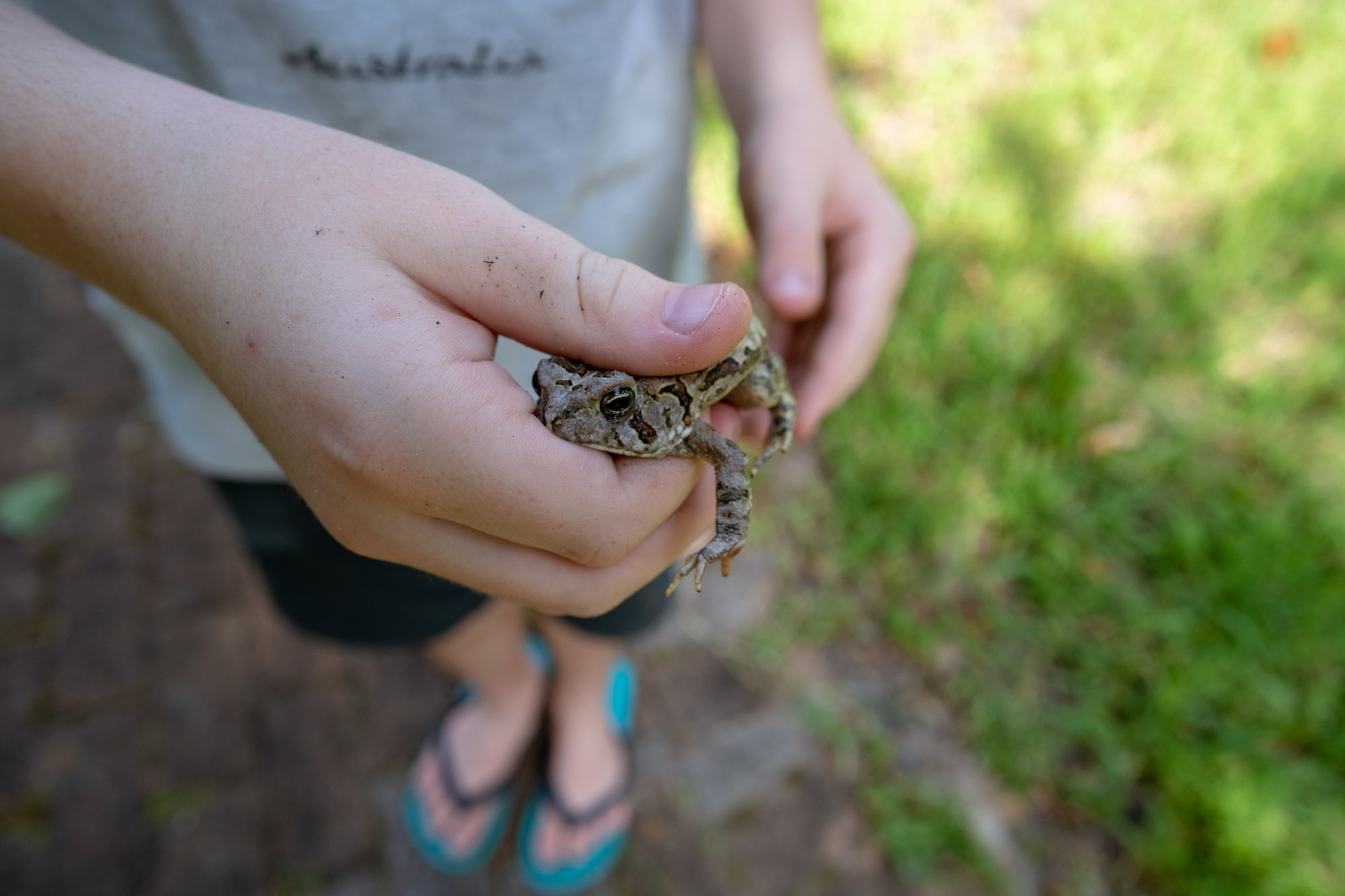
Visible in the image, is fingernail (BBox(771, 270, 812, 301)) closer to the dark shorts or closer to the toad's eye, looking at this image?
the toad's eye

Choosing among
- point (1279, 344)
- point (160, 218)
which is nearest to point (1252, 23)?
point (1279, 344)

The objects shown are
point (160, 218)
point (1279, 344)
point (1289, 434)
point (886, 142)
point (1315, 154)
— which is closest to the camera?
point (160, 218)

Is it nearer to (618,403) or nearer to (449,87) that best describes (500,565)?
(618,403)

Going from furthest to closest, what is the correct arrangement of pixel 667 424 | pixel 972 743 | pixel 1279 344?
pixel 1279 344 < pixel 972 743 < pixel 667 424

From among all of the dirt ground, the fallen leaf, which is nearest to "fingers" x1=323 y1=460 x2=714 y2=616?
the dirt ground

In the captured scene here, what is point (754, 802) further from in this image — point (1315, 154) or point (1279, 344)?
point (1315, 154)

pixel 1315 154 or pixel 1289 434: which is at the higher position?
pixel 1315 154

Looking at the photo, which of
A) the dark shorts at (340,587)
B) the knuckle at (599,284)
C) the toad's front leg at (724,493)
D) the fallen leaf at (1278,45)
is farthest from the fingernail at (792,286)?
the fallen leaf at (1278,45)

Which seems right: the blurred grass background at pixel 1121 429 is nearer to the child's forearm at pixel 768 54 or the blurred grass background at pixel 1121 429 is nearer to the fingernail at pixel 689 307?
the child's forearm at pixel 768 54
